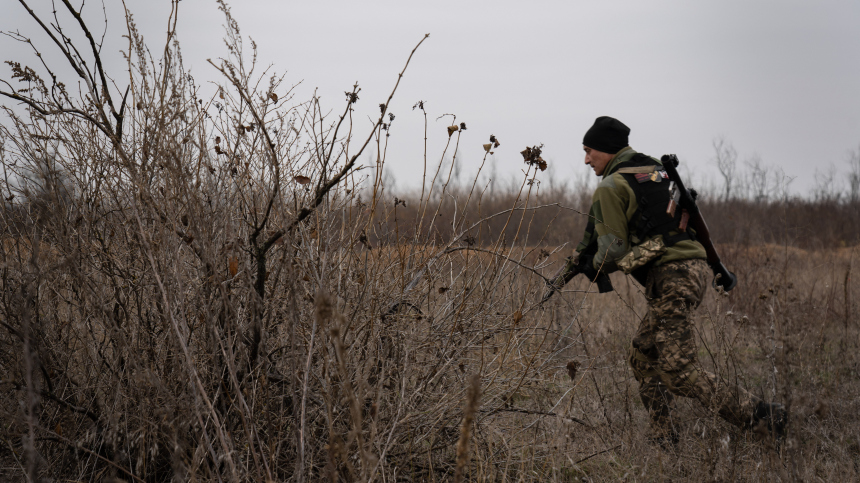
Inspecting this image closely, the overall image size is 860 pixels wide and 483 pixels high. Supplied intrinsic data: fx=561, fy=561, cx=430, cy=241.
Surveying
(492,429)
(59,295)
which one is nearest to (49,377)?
(59,295)

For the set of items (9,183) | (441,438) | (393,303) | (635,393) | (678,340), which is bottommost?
(635,393)

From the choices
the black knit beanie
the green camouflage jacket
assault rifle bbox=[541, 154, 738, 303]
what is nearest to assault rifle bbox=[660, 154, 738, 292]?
assault rifle bbox=[541, 154, 738, 303]

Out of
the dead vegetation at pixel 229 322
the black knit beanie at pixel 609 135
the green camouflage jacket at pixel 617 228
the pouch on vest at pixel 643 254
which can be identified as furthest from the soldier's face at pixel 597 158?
the dead vegetation at pixel 229 322

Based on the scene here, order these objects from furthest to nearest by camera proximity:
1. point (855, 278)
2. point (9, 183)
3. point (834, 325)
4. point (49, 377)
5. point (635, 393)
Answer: point (855, 278), point (834, 325), point (635, 393), point (9, 183), point (49, 377)

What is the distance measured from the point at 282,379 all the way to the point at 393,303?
1.74 feet

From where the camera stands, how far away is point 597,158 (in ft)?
12.0

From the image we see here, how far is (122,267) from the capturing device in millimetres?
2248

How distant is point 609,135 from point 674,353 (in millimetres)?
1398

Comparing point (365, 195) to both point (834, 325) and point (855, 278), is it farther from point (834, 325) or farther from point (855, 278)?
point (855, 278)

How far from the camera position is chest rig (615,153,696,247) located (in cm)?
329

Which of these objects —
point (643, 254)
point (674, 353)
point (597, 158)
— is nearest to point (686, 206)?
point (643, 254)

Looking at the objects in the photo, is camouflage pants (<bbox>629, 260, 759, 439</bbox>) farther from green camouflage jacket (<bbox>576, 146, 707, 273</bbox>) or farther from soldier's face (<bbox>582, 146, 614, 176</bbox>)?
soldier's face (<bbox>582, 146, 614, 176</bbox>)

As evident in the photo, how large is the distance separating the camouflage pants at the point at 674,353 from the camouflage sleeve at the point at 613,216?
29 cm

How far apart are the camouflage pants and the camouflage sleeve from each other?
29 centimetres
